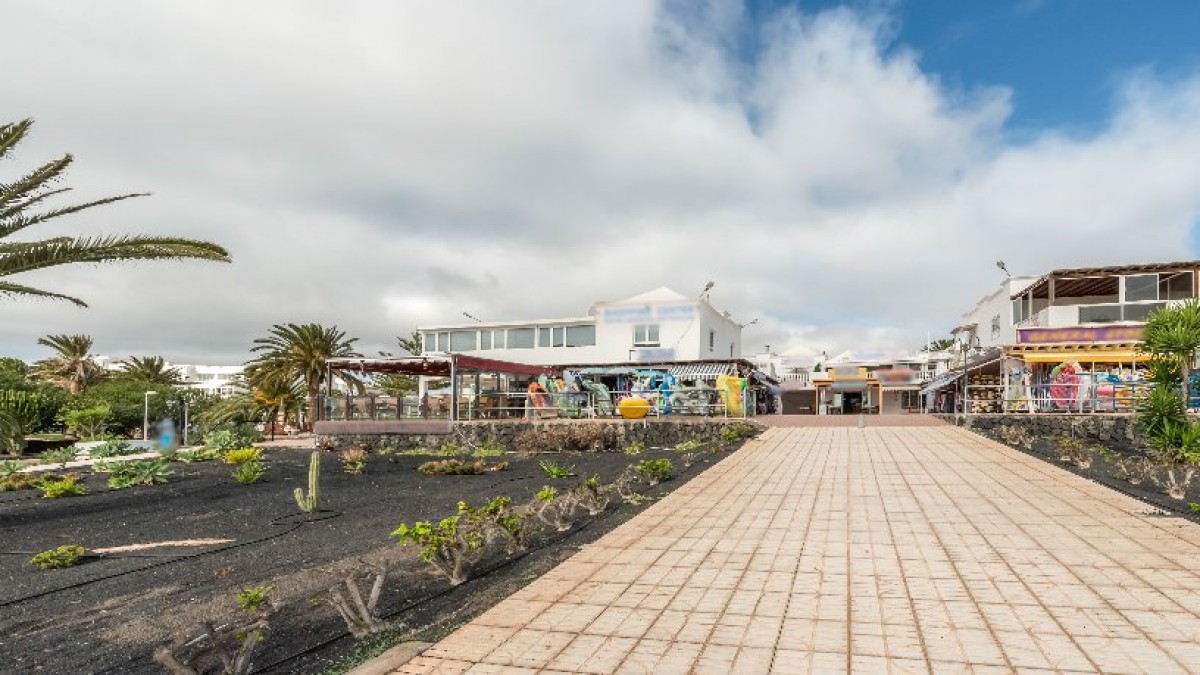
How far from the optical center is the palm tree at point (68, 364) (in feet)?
160

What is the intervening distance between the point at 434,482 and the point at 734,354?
38.0 meters

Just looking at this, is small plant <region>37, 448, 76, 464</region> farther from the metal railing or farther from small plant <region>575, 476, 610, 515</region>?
small plant <region>575, 476, 610, 515</region>

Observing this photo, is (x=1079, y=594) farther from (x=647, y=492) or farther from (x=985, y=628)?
(x=647, y=492)

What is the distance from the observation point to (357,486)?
12.9 m

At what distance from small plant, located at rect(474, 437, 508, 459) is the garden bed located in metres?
6.98

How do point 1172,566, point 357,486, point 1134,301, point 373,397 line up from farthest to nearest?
point 1134,301 < point 373,397 < point 357,486 < point 1172,566

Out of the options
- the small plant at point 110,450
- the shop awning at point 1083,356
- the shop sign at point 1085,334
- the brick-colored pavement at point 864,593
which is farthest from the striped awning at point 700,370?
the small plant at point 110,450

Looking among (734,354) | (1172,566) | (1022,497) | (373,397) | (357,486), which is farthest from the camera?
(734,354)

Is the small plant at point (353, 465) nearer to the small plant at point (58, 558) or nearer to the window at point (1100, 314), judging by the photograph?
the small plant at point (58, 558)

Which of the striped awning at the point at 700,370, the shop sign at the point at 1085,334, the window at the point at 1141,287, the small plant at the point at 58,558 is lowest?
the small plant at the point at 58,558

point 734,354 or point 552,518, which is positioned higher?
point 734,354

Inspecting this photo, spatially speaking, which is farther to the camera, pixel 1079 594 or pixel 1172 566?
pixel 1172 566

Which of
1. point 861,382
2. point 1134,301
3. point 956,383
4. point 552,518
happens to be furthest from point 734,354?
point 552,518

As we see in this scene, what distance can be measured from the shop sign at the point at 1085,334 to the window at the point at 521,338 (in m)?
25.7
